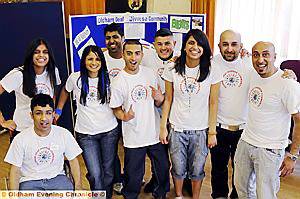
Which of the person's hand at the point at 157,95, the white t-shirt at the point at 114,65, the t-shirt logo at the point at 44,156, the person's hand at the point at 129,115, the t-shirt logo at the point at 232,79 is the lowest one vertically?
the t-shirt logo at the point at 44,156

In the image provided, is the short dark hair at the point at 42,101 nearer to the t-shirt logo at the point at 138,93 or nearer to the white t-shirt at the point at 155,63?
the t-shirt logo at the point at 138,93

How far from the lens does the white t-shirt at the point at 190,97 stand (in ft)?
8.39

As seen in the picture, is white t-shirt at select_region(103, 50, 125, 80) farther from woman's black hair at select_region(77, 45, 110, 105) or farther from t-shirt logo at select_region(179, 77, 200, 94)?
t-shirt logo at select_region(179, 77, 200, 94)

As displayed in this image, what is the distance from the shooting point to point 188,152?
2.70 metres

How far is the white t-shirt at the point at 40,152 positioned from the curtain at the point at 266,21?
91.0 inches

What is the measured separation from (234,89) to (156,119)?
57 centimetres

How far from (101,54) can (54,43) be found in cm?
154

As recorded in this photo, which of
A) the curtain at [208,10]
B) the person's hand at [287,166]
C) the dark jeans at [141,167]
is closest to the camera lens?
the person's hand at [287,166]

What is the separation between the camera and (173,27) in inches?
154

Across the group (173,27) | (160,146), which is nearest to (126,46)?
(160,146)

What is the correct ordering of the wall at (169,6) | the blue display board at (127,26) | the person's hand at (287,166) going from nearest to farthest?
the person's hand at (287,166) → the blue display board at (127,26) → the wall at (169,6)

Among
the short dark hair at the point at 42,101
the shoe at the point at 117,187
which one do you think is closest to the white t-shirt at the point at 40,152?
the short dark hair at the point at 42,101

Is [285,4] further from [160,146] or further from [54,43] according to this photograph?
[54,43]

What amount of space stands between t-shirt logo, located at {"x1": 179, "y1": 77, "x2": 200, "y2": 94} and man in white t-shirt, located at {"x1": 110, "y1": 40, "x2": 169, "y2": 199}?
193 millimetres
